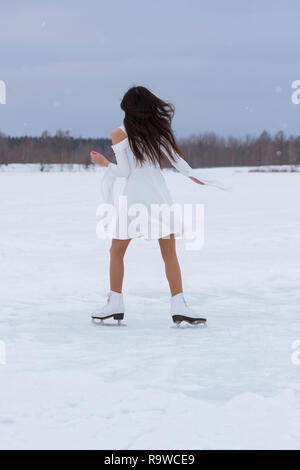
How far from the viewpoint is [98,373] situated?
3.49 metres

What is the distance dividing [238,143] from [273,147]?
659 cm

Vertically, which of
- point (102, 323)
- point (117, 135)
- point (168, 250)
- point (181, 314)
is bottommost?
point (102, 323)

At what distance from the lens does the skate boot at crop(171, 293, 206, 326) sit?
4.69 m

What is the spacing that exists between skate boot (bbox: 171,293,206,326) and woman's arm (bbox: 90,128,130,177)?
102 cm

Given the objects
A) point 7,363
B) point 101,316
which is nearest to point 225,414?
point 7,363

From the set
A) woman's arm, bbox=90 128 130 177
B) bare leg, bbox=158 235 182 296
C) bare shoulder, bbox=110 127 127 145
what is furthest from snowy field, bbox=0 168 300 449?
bare shoulder, bbox=110 127 127 145

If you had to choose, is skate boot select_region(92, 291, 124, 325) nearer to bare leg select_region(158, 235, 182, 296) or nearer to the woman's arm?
bare leg select_region(158, 235, 182, 296)

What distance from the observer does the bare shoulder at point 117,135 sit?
4.54m

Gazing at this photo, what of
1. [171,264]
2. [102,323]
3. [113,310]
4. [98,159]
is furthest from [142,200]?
[102,323]

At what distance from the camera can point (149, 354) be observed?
12.9ft

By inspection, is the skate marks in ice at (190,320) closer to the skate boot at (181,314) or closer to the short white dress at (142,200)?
the skate boot at (181,314)

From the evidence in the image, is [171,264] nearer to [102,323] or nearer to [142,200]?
[142,200]

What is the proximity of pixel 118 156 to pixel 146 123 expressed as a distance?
12.2 inches
